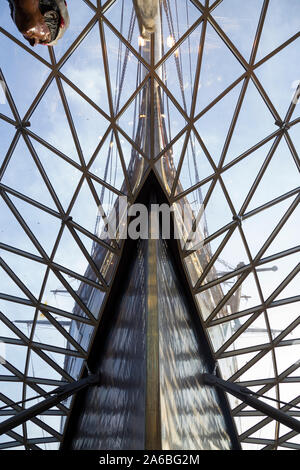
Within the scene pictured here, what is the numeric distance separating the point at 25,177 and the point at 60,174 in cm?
177

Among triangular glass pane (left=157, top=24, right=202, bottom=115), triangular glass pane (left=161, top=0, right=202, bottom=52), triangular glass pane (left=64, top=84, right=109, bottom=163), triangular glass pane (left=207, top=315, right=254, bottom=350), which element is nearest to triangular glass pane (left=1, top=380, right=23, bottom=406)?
triangular glass pane (left=207, top=315, right=254, bottom=350)

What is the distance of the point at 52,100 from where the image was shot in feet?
63.6

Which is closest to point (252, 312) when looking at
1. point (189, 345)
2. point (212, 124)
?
point (189, 345)

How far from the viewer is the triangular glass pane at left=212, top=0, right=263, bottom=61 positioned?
16641mm

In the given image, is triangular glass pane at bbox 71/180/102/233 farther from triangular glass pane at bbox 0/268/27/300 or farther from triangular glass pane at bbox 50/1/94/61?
triangular glass pane at bbox 50/1/94/61

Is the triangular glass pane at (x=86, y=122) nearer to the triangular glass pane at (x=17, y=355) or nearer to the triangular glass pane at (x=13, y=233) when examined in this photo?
the triangular glass pane at (x=13, y=233)

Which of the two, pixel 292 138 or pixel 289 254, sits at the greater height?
pixel 292 138

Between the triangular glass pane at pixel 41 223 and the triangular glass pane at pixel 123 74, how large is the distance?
662 cm

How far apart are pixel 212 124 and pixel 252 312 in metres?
10.2

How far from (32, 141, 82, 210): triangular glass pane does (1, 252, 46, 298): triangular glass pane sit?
3.93 m

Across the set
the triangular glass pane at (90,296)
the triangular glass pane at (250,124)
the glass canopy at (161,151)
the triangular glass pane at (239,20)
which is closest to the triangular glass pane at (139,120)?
the glass canopy at (161,151)

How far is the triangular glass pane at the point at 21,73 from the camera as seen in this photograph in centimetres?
1831

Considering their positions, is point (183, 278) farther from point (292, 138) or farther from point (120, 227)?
point (292, 138)
